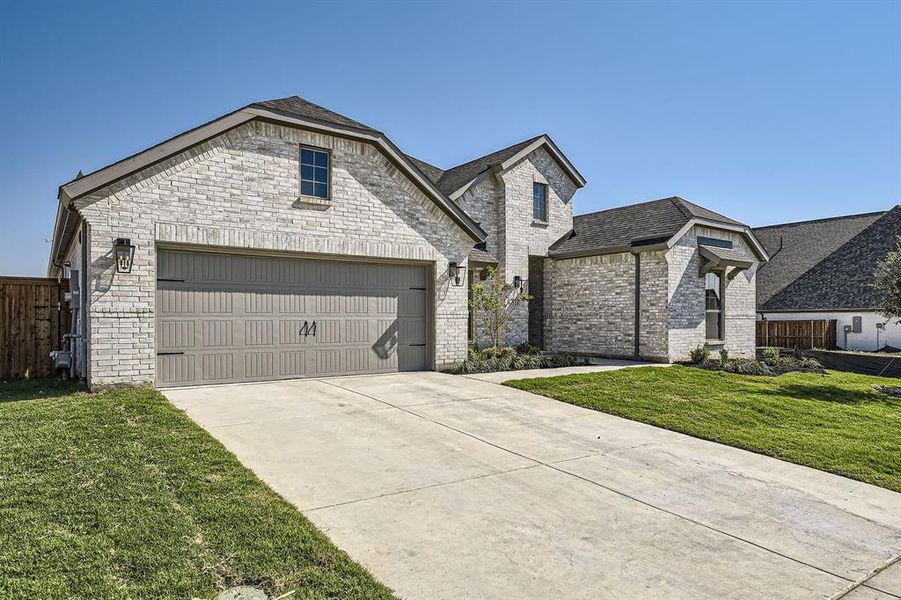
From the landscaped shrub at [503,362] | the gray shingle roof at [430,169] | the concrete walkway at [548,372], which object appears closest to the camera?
the concrete walkway at [548,372]

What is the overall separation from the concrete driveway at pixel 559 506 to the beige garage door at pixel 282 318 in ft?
6.45

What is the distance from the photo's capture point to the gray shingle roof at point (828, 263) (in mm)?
22750

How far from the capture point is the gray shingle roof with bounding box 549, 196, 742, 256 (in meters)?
15.8

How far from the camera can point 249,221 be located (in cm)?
962

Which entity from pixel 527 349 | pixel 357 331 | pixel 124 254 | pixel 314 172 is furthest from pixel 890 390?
pixel 124 254

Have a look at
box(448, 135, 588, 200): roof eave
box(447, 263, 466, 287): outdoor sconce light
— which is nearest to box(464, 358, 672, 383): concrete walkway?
box(447, 263, 466, 287): outdoor sconce light

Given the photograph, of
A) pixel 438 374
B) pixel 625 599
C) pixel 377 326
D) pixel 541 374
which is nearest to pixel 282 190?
pixel 377 326

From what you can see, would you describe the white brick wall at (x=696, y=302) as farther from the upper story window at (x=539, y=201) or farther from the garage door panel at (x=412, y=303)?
the garage door panel at (x=412, y=303)

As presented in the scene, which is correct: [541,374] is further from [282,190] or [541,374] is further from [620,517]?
[620,517]

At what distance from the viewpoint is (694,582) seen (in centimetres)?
318

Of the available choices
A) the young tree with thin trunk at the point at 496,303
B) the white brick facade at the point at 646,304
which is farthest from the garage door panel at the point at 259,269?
the white brick facade at the point at 646,304

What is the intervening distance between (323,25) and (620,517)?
11574 millimetres

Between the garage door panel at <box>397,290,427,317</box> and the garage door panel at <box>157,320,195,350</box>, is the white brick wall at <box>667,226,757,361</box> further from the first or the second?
the garage door panel at <box>157,320,195,350</box>

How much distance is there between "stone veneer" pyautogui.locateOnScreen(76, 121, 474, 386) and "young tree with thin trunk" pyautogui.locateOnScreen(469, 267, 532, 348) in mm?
2332
